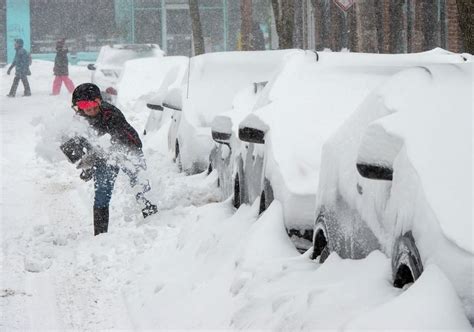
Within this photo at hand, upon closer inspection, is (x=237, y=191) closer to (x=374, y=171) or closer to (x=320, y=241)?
(x=320, y=241)

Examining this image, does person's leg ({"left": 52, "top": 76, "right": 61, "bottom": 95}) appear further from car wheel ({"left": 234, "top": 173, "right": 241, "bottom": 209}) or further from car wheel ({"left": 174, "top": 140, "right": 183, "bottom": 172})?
car wheel ({"left": 234, "top": 173, "right": 241, "bottom": 209})

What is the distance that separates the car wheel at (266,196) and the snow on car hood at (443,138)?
103 inches

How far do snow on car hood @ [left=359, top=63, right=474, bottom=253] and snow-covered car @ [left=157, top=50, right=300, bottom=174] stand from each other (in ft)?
21.9

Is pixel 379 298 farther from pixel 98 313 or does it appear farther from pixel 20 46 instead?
pixel 20 46

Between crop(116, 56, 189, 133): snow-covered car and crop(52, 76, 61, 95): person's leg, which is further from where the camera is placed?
crop(52, 76, 61, 95): person's leg

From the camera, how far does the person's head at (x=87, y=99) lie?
9414 mm

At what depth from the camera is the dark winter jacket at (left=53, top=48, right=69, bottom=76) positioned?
3125 centimetres

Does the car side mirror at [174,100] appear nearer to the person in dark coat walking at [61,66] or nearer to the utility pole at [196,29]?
the utility pole at [196,29]

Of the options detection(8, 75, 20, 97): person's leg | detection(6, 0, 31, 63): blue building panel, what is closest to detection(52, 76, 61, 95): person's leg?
detection(8, 75, 20, 97): person's leg

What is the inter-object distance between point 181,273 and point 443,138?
3657mm

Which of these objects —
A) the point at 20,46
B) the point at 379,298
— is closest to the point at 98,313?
the point at 379,298

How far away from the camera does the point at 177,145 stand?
13.3 metres

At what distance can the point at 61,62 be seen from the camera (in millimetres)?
31344

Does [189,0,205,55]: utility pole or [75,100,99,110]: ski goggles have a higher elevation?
[189,0,205,55]: utility pole
